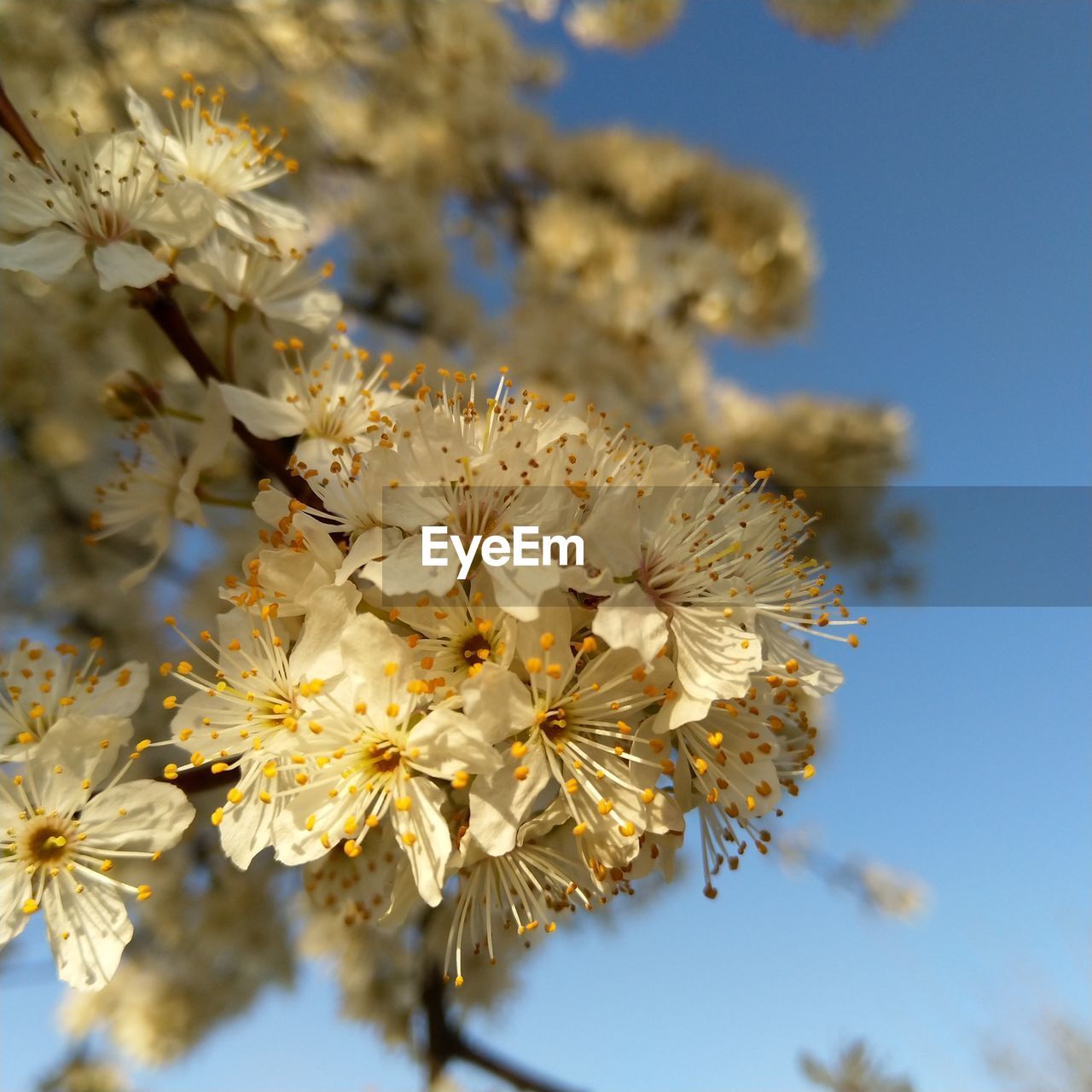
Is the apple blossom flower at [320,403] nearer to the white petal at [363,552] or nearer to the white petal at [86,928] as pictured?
the white petal at [363,552]

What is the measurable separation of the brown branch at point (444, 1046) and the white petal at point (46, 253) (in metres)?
1.91

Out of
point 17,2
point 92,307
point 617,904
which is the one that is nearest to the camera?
point 92,307

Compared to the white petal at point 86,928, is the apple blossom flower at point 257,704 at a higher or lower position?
higher

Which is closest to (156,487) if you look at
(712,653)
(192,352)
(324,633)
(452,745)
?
(192,352)

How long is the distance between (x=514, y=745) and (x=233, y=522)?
5.93 feet

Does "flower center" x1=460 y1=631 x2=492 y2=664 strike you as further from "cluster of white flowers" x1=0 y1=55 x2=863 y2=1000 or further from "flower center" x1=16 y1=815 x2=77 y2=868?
"flower center" x1=16 y1=815 x2=77 y2=868

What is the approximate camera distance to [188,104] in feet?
3.54

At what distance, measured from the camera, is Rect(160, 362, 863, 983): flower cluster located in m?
0.67

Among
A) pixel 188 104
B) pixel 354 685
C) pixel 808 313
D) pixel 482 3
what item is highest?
pixel 482 3

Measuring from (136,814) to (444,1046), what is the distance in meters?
1.81

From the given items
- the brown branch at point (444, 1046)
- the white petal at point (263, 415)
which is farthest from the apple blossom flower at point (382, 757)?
the brown branch at point (444, 1046)

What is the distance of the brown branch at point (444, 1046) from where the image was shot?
1.95 metres

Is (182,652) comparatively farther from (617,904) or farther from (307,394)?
(617,904)

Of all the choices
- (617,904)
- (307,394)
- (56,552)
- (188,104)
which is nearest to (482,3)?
(56,552)
